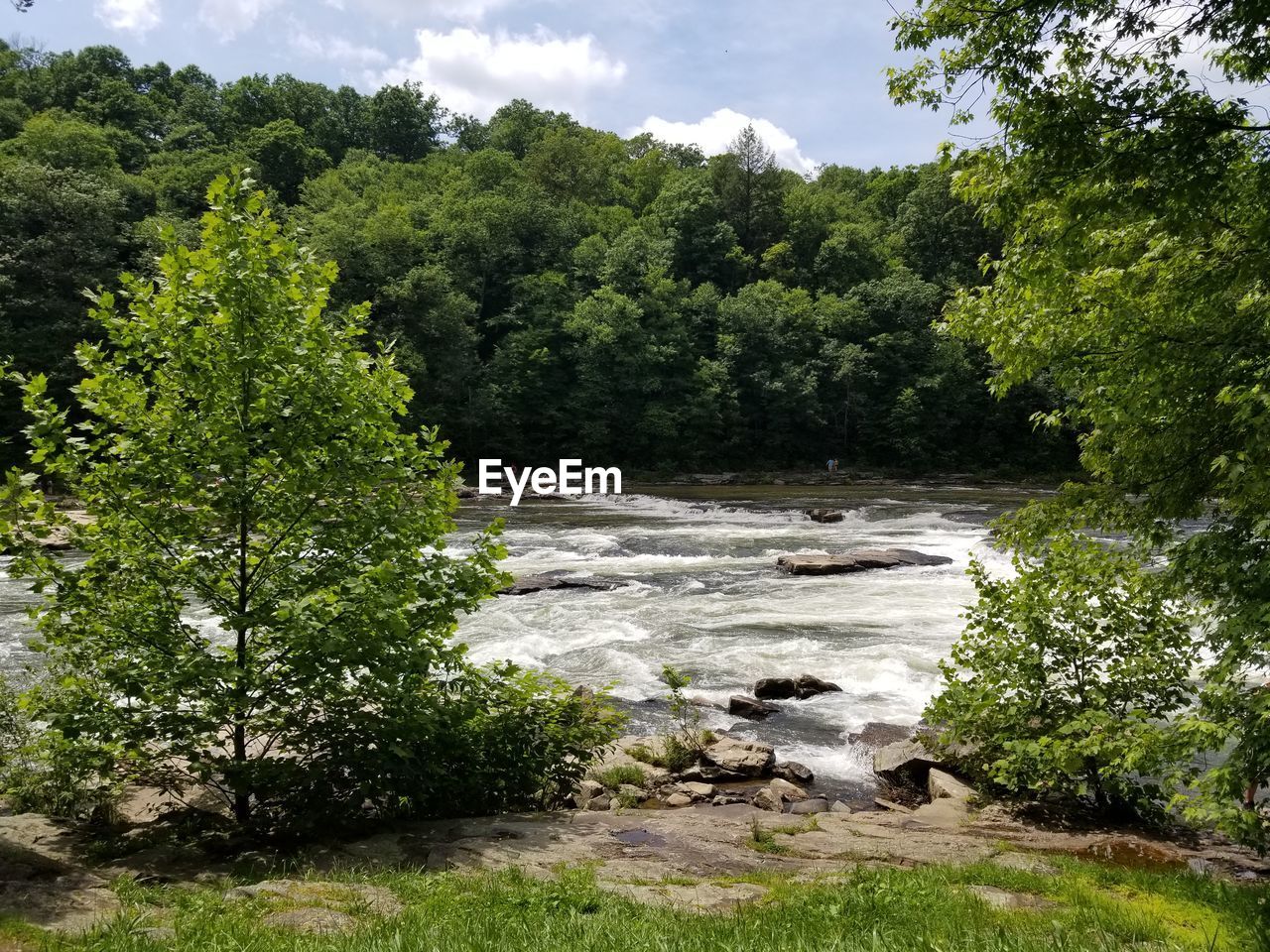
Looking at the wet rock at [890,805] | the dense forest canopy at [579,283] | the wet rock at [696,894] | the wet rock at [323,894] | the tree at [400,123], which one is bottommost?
the wet rock at [890,805]

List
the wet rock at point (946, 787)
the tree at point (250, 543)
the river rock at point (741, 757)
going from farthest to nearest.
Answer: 1. the river rock at point (741, 757)
2. the wet rock at point (946, 787)
3. the tree at point (250, 543)

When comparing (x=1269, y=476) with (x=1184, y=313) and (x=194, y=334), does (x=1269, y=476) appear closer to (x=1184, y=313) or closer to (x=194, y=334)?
(x=1184, y=313)

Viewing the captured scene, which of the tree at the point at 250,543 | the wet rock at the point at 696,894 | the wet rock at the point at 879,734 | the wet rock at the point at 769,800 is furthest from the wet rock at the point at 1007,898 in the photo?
the wet rock at the point at 879,734

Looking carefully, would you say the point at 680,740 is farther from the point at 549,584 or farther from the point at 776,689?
the point at 549,584

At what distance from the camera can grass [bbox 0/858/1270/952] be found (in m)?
3.88

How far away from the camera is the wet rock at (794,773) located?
962 cm

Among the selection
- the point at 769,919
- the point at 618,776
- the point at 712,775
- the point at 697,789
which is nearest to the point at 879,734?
the point at 712,775

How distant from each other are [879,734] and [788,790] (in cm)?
238

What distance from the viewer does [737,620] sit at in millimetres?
16781

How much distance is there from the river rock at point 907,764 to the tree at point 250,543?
5.55 metres

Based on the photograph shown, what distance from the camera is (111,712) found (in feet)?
19.4

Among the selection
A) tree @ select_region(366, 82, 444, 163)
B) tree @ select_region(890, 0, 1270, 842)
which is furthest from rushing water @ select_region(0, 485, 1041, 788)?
tree @ select_region(366, 82, 444, 163)

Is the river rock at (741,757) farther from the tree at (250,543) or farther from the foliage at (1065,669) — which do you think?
the tree at (250,543)

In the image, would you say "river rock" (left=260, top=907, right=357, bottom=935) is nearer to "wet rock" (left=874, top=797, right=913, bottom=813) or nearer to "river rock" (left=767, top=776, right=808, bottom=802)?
"river rock" (left=767, top=776, right=808, bottom=802)
